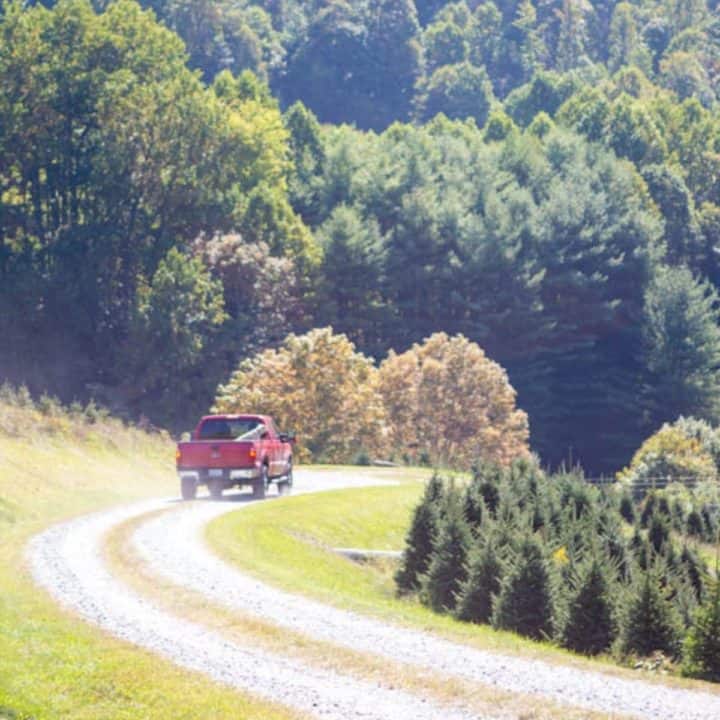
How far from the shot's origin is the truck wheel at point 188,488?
41.6m

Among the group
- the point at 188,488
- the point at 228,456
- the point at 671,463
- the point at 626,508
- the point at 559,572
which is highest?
the point at 671,463

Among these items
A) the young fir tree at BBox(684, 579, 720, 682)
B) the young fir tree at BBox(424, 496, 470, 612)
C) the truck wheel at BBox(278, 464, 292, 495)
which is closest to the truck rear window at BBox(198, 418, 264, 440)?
the truck wheel at BBox(278, 464, 292, 495)

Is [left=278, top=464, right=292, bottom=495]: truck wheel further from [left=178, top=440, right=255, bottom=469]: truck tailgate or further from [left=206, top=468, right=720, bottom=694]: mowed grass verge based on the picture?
[left=178, top=440, right=255, bottom=469]: truck tailgate

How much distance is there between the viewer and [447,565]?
100ft

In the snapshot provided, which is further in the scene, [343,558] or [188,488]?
[188,488]

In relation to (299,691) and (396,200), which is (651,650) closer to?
(299,691)

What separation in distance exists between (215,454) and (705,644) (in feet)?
70.7

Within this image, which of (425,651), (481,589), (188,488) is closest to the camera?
(425,651)

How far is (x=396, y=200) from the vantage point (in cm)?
11000

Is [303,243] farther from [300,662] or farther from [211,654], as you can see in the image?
[300,662]

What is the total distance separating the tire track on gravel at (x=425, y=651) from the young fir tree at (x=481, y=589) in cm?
407

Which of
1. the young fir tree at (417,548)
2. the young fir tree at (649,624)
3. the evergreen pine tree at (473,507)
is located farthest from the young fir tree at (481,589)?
the evergreen pine tree at (473,507)

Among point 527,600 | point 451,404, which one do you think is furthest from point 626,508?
point 451,404

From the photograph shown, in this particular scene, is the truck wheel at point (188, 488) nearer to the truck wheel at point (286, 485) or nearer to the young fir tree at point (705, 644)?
the truck wheel at point (286, 485)
